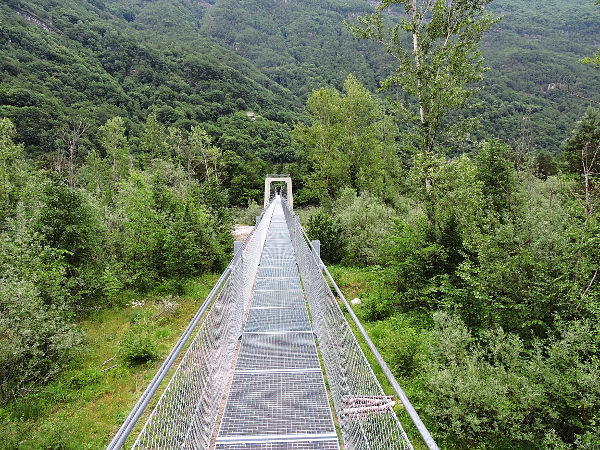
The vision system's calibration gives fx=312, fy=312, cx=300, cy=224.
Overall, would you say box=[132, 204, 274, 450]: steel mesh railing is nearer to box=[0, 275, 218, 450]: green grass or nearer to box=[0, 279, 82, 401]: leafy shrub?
box=[0, 275, 218, 450]: green grass

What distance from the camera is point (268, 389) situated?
3.33 meters

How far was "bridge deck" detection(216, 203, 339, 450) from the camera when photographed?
270cm

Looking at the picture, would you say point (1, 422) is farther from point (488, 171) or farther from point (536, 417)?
point (488, 171)

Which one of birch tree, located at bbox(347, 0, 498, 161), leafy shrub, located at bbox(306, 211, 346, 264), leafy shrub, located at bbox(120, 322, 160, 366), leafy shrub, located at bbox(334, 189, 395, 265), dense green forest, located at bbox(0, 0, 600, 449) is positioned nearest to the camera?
dense green forest, located at bbox(0, 0, 600, 449)

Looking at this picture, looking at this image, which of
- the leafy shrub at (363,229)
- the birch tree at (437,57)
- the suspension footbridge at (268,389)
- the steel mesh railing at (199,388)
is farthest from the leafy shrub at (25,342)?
the birch tree at (437,57)

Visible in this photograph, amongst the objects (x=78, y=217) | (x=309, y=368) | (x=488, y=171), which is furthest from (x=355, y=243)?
(x=78, y=217)

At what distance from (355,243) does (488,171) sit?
4578 millimetres

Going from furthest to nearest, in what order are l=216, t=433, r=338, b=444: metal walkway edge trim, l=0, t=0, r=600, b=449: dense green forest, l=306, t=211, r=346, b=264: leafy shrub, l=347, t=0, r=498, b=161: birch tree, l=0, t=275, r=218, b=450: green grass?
1. l=306, t=211, r=346, b=264: leafy shrub
2. l=347, t=0, r=498, b=161: birch tree
3. l=0, t=275, r=218, b=450: green grass
4. l=0, t=0, r=600, b=449: dense green forest
5. l=216, t=433, r=338, b=444: metal walkway edge trim

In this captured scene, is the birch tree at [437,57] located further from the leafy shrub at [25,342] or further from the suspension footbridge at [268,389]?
the leafy shrub at [25,342]

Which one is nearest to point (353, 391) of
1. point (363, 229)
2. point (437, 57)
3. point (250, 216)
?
point (437, 57)

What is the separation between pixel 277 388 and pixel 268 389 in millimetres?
96

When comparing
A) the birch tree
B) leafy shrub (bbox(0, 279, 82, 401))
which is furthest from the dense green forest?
the birch tree

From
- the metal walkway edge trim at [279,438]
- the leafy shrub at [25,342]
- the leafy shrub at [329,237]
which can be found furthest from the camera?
the leafy shrub at [329,237]

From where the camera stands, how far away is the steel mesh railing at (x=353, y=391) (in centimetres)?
203
